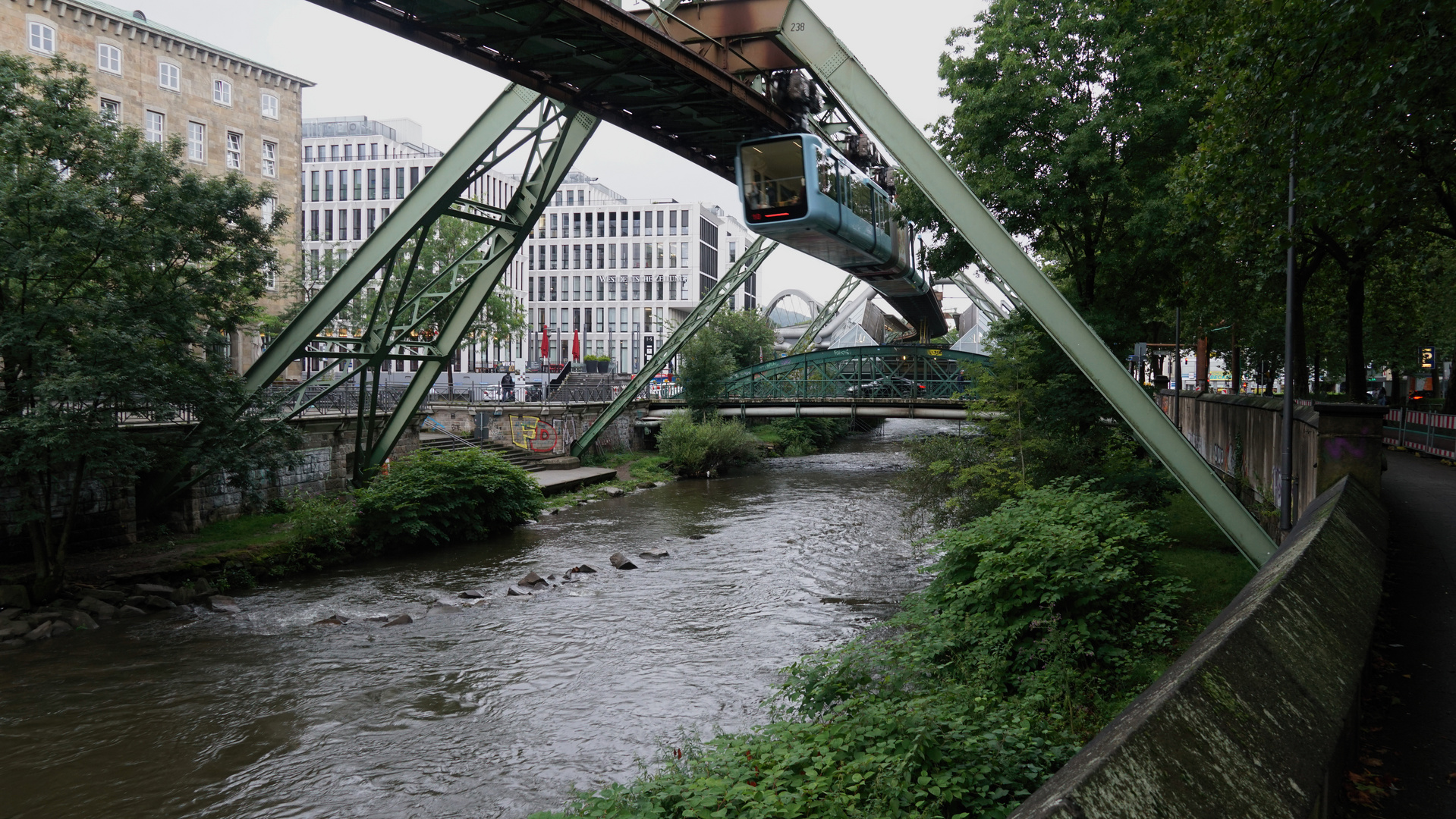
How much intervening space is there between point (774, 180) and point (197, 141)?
34.5 metres

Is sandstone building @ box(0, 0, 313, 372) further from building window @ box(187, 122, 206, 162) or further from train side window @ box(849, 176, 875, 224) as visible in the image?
train side window @ box(849, 176, 875, 224)

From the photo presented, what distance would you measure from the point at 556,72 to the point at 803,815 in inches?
563

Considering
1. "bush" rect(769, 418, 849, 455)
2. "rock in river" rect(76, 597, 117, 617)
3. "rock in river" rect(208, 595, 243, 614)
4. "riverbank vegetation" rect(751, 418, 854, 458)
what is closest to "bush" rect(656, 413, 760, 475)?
"riverbank vegetation" rect(751, 418, 854, 458)

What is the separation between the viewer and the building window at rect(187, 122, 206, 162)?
41.9 meters

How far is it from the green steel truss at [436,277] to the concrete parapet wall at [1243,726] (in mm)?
16599

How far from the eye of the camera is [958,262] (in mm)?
18781

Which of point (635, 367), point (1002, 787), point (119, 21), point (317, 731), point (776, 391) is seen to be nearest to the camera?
point (1002, 787)

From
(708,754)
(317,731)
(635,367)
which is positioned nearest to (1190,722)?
(708,754)

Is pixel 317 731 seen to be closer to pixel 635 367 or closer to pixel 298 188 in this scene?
pixel 298 188

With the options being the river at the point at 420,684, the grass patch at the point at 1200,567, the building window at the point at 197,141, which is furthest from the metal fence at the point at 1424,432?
the building window at the point at 197,141

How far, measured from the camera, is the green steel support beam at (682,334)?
35.9 meters

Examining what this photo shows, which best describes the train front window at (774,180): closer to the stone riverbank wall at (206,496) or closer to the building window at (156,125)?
the stone riverbank wall at (206,496)

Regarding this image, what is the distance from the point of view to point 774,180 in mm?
19359

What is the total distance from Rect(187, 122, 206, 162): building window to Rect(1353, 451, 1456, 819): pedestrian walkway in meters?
46.0
